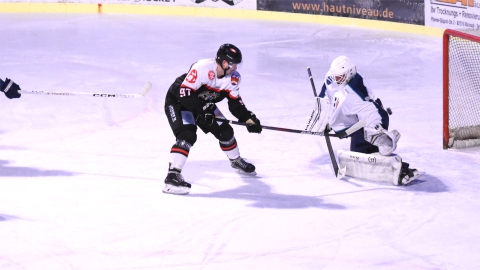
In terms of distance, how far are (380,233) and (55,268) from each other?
1642 mm

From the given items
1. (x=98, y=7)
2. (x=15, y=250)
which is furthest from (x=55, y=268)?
(x=98, y=7)

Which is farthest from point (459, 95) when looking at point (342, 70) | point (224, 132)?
point (224, 132)

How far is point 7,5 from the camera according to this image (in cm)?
1209

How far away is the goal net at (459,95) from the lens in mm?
5746

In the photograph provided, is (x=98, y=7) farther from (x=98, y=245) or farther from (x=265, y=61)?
(x=98, y=245)

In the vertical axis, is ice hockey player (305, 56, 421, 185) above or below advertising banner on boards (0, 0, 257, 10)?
below

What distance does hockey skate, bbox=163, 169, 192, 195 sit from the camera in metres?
4.72

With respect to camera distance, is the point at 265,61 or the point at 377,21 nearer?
the point at 265,61

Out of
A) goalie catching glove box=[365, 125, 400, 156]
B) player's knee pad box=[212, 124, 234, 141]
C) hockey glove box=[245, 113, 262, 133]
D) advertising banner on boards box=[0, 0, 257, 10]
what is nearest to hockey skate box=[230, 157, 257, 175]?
player's knee pad box=[212, 124, 234, 141]

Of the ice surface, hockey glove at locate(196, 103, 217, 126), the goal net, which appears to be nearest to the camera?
the ice surface

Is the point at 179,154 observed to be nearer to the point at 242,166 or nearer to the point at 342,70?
the point at 242,166

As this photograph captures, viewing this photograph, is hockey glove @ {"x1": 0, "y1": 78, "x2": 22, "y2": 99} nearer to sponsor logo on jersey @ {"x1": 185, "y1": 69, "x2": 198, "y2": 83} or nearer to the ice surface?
the ice surface

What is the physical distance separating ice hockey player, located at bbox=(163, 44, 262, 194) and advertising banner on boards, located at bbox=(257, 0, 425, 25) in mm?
5718

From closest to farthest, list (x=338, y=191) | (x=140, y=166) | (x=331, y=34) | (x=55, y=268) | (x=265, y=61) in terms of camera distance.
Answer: (x=55, y=268)
(x=338, y=191)
(x=140, y=166)
(x=265, y=61)
(x=331, y=34)
